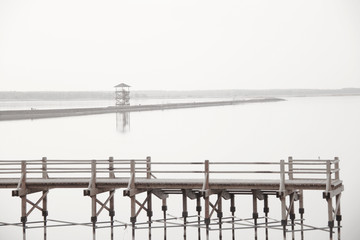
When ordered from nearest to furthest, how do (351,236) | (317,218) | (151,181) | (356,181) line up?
(151,181) → (351,236) → (317,218) → (356,181)

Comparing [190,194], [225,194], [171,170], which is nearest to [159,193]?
[190,194]

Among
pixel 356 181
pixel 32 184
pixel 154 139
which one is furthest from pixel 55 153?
pixel 32 184

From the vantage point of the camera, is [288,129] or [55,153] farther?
[288,129]

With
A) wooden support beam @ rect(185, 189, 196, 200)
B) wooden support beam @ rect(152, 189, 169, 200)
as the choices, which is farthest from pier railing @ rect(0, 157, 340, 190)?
wooden support beam @ rect(185, 189, 196, 200)

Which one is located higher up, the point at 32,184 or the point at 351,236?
the point at 32,184

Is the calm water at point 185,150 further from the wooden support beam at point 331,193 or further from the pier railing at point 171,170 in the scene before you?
the wooden support beam at point 331,193

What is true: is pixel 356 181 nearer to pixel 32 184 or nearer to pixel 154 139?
pixel 32 184

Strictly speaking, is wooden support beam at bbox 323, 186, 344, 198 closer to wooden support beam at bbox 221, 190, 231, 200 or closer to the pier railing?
the pier railing

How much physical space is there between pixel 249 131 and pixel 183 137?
44.3 ft

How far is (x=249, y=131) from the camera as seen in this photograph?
104 metres

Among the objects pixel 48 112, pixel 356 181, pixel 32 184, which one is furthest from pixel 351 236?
pixel 48 112

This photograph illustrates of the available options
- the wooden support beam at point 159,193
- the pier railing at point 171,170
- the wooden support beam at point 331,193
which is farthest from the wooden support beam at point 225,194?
the wooden support beam at point 331,193

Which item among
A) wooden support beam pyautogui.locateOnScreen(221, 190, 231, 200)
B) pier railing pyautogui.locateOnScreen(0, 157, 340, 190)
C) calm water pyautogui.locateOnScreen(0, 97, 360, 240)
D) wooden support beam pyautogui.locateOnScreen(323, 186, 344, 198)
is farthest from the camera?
calm water pyautogui.locateOnScreen(0, 97, 360, 240)

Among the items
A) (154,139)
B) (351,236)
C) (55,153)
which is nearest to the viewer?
(351,236)
